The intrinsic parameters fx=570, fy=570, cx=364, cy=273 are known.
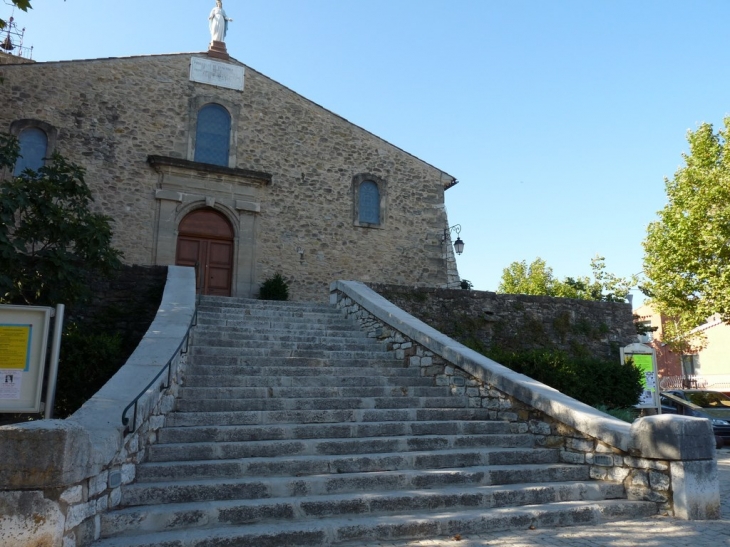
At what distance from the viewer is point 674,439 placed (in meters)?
4.91

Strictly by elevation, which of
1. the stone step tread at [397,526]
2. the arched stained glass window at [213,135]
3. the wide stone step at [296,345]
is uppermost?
the arched stained glass window at [213,135]

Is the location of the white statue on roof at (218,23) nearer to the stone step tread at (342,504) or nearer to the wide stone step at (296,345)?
the wide stone step at (296,345)

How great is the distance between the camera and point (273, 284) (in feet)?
45.0

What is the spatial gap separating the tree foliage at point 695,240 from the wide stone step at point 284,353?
1328 cm

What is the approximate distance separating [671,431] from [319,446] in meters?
3.10

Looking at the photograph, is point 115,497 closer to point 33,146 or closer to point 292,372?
point 292,372

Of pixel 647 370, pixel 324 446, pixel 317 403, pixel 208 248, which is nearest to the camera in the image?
pixel 324 446

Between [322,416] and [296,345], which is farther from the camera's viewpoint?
[296,345]

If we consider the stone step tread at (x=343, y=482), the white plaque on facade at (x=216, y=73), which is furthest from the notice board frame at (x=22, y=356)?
the white plaque on facade at (x=216, y=73)

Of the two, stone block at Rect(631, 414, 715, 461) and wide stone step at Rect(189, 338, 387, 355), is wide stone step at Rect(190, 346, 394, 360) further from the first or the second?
stone block at Rect(631, 414, 715, 461)

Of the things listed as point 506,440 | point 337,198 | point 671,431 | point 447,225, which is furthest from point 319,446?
point 447,225

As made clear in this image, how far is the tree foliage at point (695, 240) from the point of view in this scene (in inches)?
674

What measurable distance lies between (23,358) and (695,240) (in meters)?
19.0

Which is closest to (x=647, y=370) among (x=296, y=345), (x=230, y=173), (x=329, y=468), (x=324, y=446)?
(x=296, y=345)
